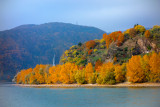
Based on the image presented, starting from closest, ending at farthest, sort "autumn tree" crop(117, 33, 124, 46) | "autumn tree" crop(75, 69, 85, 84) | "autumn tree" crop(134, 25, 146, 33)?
1. "autumn tree" crop(75, 69, 85, 84)
2. "autumn tree" crop(117, 33, 124, 46)
3. "autumn tree" crop(134, 25, 146, 33)

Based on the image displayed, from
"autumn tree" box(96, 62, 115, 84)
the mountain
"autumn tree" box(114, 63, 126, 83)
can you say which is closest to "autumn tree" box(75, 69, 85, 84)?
"autumn tree" box(96, 62, 115, 84)

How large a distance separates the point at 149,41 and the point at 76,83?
138 feet

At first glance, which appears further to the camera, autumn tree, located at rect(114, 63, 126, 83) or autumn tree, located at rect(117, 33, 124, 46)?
autumn tree, located at rect(117, 33, 124, 46)

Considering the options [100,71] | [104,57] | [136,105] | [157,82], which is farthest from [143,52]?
[136,105]

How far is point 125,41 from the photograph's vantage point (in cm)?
12019

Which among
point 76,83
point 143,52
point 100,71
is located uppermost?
point 143,52

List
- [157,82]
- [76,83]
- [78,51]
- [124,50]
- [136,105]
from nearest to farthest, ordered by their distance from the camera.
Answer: [136,105] → [157,82] → [76,83] → [124,50] → [78,51]

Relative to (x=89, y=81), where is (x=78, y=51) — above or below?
above

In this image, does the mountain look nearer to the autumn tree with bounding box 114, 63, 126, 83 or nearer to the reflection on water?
the autumn tree with bounding box 114, 63, 126, 83

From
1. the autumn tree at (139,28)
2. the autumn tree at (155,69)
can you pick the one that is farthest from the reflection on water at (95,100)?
the autumn tree at (139,28)

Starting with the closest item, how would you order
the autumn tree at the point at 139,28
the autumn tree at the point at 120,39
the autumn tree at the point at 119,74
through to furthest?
the autumn tree at the point at 119,74
the autumn tree at the point at 120,39
the autumn tree at the point at 139,28

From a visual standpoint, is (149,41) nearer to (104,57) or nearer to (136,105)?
(104,57)

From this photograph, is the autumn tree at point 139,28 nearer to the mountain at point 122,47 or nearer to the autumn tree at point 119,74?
the mountain at point 122,47

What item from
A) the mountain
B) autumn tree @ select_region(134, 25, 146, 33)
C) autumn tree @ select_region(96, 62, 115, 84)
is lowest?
autumn tree @ select_region(96, 62, 115, 84)
